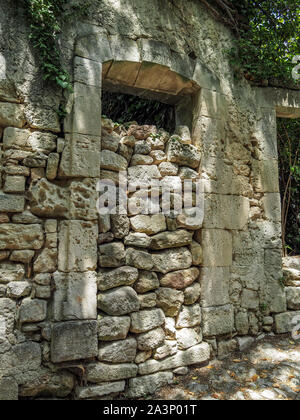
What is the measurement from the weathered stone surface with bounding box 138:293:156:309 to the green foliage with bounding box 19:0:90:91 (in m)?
2.00

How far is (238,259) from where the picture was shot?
3605 mm

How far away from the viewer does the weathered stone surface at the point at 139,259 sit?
9.68 ft

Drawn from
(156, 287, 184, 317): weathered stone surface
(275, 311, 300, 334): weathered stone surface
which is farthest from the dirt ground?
(156, 287, 184, 317): weathered stone surface

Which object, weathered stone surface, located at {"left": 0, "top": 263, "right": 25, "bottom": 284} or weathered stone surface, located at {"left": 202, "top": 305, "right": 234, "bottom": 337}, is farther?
weathered stone surface, located at {"left": 202, "top": 305, "right": 234, "bottom": 337}

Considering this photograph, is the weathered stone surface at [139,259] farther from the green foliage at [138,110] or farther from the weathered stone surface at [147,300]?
the green foliage at [138,110]

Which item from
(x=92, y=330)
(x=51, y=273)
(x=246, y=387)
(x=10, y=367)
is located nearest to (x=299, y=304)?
(x=246, y=387)

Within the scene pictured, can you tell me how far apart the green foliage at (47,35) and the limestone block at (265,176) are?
7.99ft

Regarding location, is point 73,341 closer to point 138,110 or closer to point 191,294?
point 191,294

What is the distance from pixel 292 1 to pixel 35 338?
16.2ft

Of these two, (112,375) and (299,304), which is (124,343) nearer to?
(112,375)

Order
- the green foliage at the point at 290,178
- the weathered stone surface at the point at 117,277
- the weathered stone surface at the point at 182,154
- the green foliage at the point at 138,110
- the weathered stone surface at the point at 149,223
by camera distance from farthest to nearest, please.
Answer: the green foliage at the point at 290,178
the green foliage at the point at 138,110
the weathered stone surface at the point at 182,154
the weathered stone surface at the point at 149,223
the weathered stone surface at the point at 117,277

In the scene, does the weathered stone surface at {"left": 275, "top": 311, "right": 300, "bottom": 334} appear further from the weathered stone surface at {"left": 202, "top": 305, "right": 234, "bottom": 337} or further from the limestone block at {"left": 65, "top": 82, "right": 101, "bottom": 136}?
the limestone block at {"left": 65, "top": 82, "right": 101, "bottom": 136}

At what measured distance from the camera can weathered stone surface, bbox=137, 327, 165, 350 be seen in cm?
287

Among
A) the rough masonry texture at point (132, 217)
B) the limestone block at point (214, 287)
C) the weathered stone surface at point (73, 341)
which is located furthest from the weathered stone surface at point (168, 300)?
the weathered stone surface at point (73, 341)
